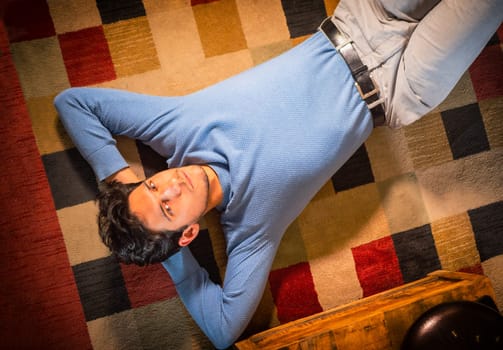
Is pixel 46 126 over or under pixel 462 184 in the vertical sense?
over

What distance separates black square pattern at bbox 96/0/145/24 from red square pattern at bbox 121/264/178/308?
1080mm

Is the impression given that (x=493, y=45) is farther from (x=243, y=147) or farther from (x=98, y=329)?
(x=98, y=329)

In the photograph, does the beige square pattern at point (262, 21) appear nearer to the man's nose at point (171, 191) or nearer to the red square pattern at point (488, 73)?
the man's nose at point (171, 191)

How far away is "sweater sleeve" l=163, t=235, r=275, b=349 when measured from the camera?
1320mm

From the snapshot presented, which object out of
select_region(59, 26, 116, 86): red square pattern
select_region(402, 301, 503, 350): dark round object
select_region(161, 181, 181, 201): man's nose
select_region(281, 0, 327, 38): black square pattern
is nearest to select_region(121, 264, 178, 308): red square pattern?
select_region(161, 181, 181, 201): man's nose

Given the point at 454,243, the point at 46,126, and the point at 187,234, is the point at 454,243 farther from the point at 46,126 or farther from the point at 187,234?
the point at 46,126

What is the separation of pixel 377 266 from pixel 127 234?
1.13 meters

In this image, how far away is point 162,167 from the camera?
1.57m

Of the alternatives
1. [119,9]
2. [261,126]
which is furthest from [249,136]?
[119,9]

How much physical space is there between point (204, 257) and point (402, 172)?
3.31 ft

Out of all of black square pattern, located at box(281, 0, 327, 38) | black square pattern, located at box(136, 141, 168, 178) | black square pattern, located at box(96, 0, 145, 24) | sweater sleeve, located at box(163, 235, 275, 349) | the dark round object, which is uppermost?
black square pattern, located at box(96, 0, 145, 24)

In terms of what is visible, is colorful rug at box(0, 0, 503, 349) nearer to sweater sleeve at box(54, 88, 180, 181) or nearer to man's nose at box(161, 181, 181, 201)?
sweater sleeve at box(54, 88, 180, 181)

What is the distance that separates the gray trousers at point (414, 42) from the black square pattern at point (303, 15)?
32cm

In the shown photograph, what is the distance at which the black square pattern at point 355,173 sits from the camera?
1.68 meters
